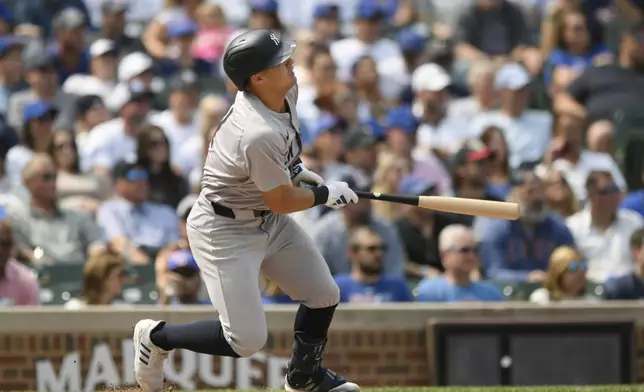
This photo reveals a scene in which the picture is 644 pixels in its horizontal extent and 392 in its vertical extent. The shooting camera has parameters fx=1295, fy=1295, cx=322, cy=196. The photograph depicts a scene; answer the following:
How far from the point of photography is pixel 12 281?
26.1 feet

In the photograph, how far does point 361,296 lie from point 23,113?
3.27 m

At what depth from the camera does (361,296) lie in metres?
8.23

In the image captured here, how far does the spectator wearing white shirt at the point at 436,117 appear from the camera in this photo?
10.6 m

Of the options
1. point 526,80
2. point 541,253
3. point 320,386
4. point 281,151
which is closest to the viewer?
point 281,151

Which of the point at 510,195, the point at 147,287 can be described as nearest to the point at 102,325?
the point at 147,287

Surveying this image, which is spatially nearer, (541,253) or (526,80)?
(541,253)

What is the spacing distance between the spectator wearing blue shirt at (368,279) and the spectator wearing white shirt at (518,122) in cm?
254

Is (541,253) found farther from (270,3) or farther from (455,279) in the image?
(270,3)

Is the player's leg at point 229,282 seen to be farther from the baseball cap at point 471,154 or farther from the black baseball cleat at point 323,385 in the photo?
the baseball cap at point 471,154

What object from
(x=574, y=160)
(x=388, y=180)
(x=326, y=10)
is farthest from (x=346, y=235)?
(x=326, y=10)

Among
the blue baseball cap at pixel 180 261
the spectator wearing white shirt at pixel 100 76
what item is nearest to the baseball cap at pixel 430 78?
the spectator wearing white shirt at pixel 100 76

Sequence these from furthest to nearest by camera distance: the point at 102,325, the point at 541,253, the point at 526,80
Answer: the point at 526,80
the point at 541,253
the point at 102,325

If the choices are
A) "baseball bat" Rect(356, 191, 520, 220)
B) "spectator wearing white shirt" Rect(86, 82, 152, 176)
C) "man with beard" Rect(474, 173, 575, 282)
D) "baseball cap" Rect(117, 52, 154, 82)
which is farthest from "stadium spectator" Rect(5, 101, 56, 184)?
"baseball bat" Rect(356, 191, 520, 220)

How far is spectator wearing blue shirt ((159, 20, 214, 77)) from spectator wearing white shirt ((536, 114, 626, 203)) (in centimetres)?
302
